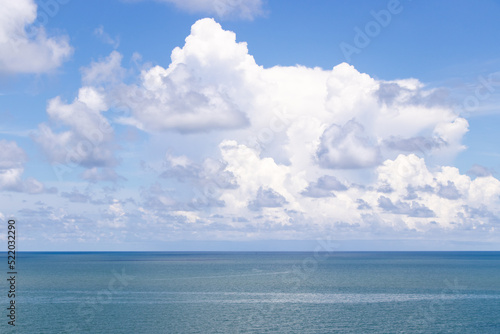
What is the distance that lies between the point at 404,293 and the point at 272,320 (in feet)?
172

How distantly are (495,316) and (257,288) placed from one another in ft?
213

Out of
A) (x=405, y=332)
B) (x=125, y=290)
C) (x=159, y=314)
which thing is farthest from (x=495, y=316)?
(x=125, y=290)

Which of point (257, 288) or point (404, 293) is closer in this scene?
point (404, 293)

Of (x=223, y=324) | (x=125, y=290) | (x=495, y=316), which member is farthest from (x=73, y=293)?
(x=495, y=316)

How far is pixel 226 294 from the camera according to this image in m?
126

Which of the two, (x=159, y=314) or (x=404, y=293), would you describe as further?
(x=404, y=293)

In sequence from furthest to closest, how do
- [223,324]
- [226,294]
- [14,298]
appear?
[226,294]
[14,298]
[223,324]

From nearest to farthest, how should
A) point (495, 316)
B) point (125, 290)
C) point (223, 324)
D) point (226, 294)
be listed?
point (223, 324) → point (495, 316) → point (226, 294) → point (125, 290)

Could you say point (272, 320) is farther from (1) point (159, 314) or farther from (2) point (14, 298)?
(2) point (14, 298)

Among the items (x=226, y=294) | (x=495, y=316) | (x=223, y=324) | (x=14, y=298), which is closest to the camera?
(x=223, y=324)

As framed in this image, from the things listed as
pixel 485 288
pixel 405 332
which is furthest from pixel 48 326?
pixel 485 288

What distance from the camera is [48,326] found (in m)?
84.2

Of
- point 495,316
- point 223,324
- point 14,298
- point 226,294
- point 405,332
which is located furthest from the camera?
point 226,294

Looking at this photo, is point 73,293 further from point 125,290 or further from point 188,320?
point 188,320
